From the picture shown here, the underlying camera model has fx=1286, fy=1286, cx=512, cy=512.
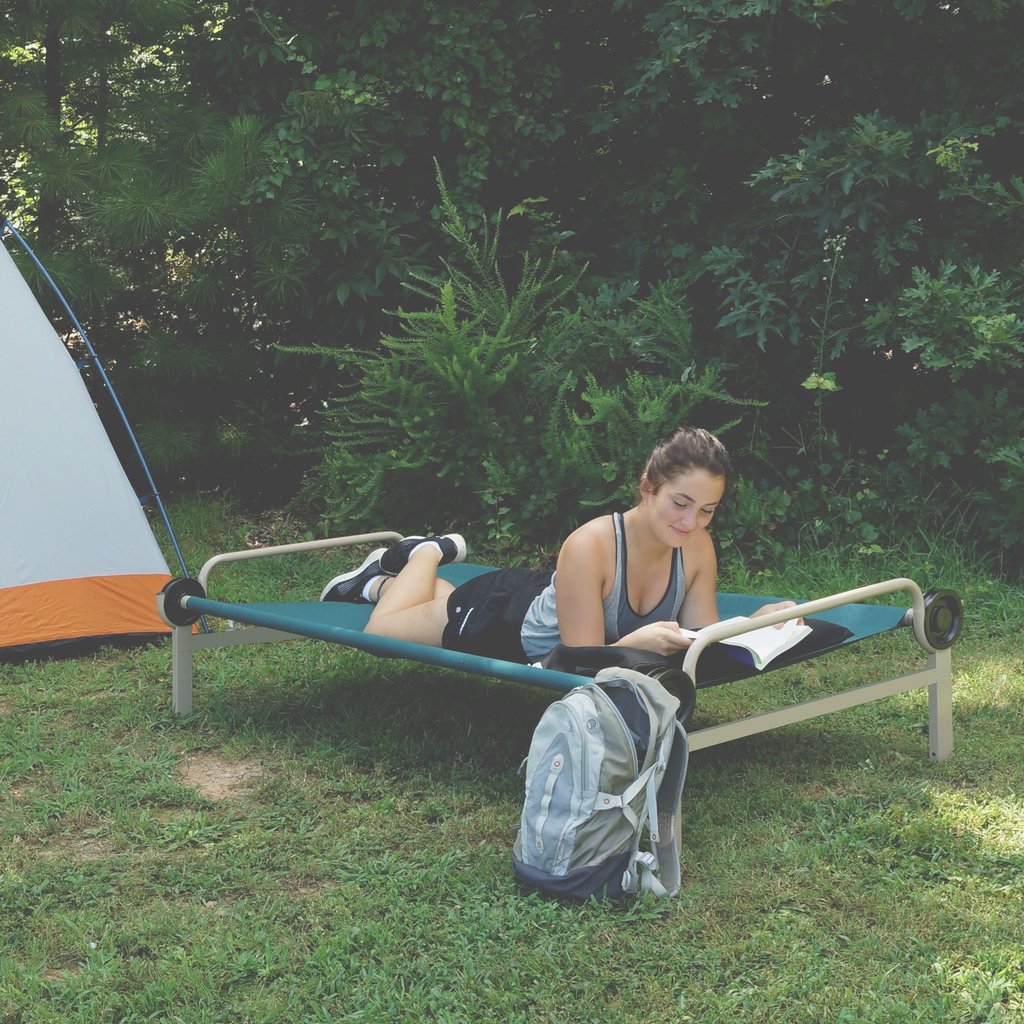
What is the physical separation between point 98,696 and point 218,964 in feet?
7.25

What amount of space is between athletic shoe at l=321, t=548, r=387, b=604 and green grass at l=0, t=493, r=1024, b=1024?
323 mm

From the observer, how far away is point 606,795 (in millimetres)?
2811

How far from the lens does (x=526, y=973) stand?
2559 mm

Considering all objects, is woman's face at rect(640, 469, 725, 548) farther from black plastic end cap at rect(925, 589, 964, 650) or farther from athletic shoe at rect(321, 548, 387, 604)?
athletic shoe at rect(321, 548, 387, 604)

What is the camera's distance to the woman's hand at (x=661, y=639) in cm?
324

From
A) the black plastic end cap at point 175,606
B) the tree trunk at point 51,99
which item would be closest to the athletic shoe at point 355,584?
the black plastic end cap at point 175,606

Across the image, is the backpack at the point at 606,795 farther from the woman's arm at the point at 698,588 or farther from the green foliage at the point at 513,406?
the green foliage at the point at 513,406

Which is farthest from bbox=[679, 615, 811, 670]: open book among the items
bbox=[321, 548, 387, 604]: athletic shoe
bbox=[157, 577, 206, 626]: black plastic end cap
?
bbox=[157, 577, 206, 626]: black plastic end cap

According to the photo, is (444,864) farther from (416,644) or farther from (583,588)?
(583,588)

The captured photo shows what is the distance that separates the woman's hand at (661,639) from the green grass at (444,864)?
1.53 feet

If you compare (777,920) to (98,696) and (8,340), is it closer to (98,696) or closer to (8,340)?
(98,696)

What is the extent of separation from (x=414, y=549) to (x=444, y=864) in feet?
5.09

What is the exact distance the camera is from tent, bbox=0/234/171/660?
195 inches

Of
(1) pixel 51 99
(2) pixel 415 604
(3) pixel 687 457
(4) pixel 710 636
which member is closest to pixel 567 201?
(1) pixel 51 99
